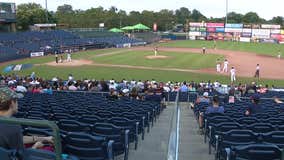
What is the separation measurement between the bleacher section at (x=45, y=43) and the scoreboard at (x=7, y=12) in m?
2.42

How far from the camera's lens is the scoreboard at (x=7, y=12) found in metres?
59.4

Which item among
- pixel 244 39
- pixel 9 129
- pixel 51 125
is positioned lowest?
pixel 244 39

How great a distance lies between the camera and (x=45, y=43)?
63.3m

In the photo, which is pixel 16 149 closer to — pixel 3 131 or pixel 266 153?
pixel 3 131

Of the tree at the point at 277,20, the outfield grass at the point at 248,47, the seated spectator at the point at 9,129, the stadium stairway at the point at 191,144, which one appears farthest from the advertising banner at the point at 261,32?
the seated spectator at the point at 9,129

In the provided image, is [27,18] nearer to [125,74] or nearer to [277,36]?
[277,36]

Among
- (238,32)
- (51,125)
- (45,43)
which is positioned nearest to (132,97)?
(51,125)

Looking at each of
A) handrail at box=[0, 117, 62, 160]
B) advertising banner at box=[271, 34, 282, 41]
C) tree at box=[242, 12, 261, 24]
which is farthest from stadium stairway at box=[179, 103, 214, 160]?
tree at box=[242, 12, 261, 24]

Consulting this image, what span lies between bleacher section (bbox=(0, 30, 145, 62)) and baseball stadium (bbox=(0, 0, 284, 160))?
0.62ft

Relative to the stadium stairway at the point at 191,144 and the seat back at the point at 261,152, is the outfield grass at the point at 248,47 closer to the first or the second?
the stadium stairway at the point at 191,144

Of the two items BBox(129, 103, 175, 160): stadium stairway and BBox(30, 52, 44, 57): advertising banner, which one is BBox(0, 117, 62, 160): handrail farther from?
BBox(30, 52, 44, 57): advertising banner

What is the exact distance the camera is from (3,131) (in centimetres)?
432

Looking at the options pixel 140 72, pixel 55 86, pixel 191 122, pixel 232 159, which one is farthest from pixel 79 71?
pixel 232 159

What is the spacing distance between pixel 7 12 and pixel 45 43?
293 inches
